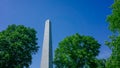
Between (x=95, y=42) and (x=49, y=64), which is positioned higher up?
(x=95, y=42)

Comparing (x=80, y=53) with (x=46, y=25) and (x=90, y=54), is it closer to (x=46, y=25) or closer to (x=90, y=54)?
(x=90, y=54)

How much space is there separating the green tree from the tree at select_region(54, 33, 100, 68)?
15.9 meters

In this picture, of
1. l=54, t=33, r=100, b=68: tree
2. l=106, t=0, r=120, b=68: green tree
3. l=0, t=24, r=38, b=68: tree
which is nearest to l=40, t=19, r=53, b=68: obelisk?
l=54, t=33, r=100, b=68: tree

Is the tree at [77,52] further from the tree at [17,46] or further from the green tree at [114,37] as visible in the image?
the green tree at [114,37]

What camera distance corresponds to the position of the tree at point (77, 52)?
41438 mm

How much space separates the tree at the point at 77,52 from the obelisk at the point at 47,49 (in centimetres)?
250

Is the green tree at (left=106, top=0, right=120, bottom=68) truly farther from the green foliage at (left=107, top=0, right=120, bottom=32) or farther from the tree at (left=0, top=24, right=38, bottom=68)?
the tree at (left=0, top=24, right=38, bottom=68)

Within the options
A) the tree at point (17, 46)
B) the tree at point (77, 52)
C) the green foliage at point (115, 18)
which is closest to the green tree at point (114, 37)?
the green foliage at point (115, 18)

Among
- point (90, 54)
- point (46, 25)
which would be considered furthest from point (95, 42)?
point (46, 25)

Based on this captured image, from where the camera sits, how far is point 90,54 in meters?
41.8

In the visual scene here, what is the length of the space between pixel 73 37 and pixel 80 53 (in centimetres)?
376

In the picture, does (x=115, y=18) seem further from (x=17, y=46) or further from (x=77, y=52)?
(x=17, y=46)

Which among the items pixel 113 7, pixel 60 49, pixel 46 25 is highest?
pixel 46 25

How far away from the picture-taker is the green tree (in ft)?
75.7
